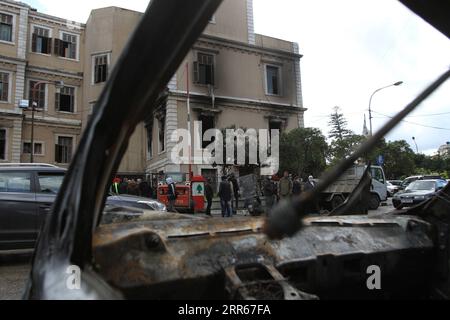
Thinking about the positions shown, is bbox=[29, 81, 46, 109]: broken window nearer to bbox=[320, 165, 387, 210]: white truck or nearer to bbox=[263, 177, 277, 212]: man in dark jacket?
bbox=[263, 177, 277, 212]: man in dark jacket

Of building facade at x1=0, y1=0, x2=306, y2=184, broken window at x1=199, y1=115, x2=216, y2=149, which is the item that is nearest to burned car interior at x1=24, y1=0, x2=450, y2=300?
building facade at x1=0, y1=0, x2=306, y2=184

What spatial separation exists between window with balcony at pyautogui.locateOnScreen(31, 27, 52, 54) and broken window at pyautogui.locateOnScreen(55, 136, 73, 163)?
7.36 meters

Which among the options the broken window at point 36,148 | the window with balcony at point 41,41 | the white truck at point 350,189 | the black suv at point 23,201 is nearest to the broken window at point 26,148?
the broken window at point 36,148

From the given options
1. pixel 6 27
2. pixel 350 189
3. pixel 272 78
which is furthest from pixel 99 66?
pixel 350 189

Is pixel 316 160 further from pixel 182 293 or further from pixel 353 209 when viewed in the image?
pixel 182 293

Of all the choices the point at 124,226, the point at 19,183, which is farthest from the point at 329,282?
the point at 19,183

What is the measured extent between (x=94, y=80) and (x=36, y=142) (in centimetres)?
698

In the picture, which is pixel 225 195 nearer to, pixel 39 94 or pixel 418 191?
pixel 418 191

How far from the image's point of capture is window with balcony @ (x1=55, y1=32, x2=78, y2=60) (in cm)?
3247

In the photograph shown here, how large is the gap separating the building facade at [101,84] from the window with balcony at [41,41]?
8 cm

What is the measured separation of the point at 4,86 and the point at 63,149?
6560mm

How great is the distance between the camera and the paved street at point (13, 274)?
451cm

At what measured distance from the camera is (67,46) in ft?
109

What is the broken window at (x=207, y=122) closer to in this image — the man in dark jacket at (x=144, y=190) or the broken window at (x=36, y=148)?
the man in dark jacket at (x=144, y=190)
